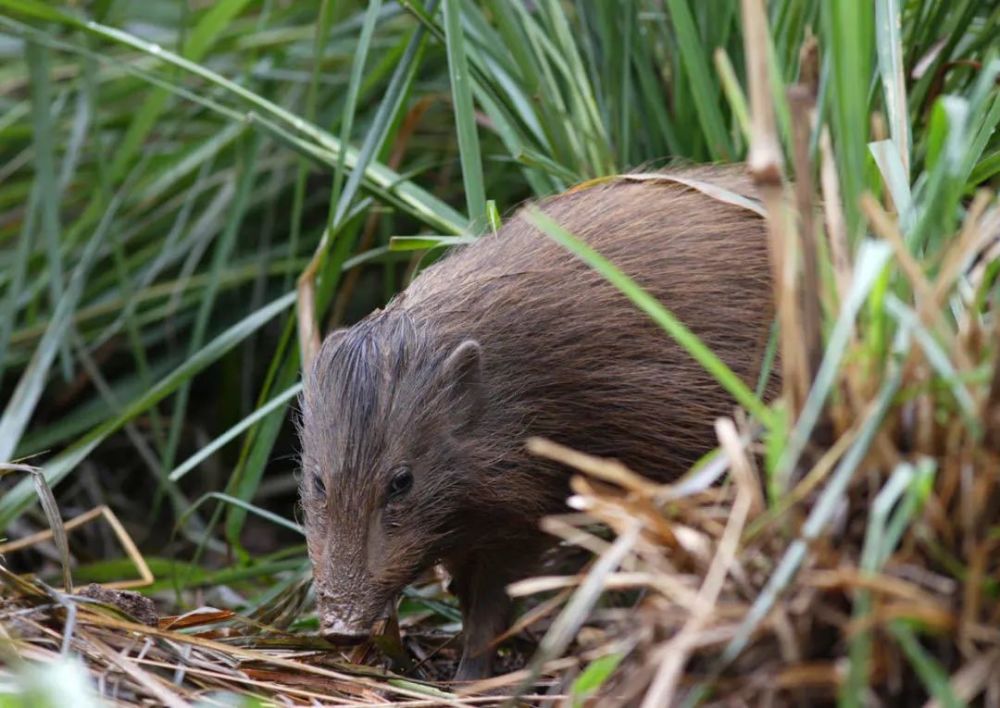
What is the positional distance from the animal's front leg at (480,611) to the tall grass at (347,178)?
1.87 feet

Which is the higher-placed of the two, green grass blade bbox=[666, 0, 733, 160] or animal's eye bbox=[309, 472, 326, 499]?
green grass blade bbox=[666, 0, 733, 160]

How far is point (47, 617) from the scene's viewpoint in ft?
7.87

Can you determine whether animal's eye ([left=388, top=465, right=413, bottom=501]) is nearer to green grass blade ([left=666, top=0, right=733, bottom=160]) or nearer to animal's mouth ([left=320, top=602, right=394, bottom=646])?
animal's mouth ([left=320, top=602, right=394, bottom=646])

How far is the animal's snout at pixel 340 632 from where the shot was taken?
103 inches

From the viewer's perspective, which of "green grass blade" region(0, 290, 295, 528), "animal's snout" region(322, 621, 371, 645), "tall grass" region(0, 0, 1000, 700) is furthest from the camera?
"green grass blade" region(0, 290, 295, 528)

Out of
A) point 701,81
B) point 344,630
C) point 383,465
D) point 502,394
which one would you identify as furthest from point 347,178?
point 344,630

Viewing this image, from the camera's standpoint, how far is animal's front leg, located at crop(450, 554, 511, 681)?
113 inches

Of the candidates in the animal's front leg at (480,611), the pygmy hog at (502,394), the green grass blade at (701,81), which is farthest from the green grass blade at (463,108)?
the animal's front leg at (480,611)

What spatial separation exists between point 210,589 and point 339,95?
1532mm

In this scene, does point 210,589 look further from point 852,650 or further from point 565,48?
point 852,650

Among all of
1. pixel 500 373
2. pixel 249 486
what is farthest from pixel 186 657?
pixel 249 486

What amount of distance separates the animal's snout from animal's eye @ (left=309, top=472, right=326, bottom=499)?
0.78 feet

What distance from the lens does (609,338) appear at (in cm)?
280

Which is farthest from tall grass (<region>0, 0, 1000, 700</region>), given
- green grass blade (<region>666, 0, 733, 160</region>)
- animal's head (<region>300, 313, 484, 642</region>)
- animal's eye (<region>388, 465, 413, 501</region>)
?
animal's eye (<region>388, 465, 413, 501</region>)
